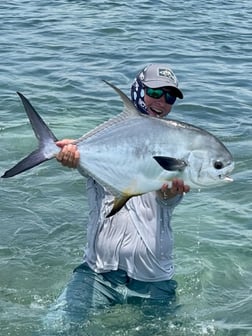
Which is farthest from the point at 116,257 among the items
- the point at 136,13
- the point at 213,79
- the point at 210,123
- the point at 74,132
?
the point at 136,13

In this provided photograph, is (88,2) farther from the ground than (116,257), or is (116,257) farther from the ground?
(116,257)

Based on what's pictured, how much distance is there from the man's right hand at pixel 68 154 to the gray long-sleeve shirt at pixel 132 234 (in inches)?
23.0

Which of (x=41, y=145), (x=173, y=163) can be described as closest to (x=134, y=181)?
(x=173, y=163)

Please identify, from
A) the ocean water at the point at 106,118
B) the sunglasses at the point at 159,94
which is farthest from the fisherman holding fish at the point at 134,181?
the ocean water at the point at 106,118

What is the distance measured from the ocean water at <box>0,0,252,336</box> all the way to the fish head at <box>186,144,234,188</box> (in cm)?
145

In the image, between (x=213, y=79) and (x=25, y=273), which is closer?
(x=25, y=273)

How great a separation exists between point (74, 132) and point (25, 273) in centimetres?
387

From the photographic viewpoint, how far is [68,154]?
4414 millimetres

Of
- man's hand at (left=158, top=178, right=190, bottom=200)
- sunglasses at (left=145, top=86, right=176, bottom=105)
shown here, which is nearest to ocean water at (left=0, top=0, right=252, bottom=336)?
man's hand at (left=158, top=178, right=190, bottom=200)

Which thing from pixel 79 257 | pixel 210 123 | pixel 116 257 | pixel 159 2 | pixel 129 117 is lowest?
pixel 159 2

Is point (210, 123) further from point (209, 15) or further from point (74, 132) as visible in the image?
point (209, 15)

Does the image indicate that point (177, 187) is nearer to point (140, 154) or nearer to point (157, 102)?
point (140, 154)

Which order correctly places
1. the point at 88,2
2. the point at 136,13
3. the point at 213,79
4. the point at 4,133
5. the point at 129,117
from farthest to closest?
1. the point at 88,2
2. the point at 136,13
3. the point at 213,79
4. the point at 4,133
5. the point at 129,117

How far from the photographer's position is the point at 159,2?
72.3 ft
